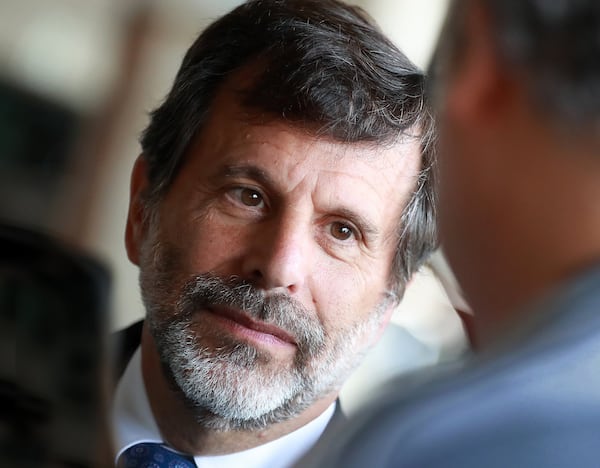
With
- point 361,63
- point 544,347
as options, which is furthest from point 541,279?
point 361,63

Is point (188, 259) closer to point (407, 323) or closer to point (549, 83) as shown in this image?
point (407, 323)

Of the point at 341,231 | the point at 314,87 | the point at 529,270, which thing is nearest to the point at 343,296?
the point at 341,231

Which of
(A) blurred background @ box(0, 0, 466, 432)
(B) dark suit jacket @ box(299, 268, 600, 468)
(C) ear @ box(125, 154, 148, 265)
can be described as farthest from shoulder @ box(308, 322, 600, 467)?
(C) ear @ box(125, 154, 148, 265)

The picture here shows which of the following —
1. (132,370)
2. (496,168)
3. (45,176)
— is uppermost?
(496,168)

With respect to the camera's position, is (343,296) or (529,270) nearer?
(529,270)

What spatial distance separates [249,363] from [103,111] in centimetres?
24

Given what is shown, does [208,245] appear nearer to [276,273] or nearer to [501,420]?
[276,273]

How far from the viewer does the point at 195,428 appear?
601 millimetres

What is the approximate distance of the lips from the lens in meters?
0.59

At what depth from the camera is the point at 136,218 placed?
661mm

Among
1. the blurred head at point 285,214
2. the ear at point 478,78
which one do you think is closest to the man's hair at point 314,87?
the blurred head at point 285,214

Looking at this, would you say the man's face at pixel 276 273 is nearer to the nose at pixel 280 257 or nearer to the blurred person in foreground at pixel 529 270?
the nose at pixel 280 257

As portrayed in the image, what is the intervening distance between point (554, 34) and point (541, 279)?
0.07 meters

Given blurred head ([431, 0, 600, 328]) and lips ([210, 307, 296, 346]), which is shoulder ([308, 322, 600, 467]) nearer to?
blurred head ([431, 0, 600, 328])
